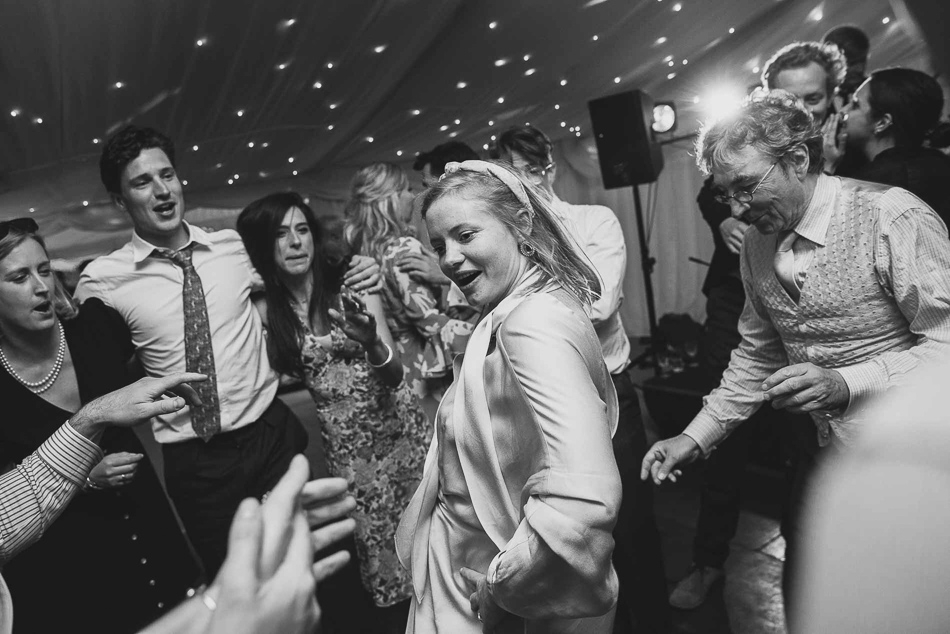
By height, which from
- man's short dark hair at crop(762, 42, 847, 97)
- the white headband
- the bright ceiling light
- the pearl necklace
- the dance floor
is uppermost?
the bright ceiling light

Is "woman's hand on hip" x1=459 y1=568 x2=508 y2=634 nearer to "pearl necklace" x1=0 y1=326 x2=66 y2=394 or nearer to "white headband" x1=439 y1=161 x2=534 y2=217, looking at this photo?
"white headband" x1=439 y1=161 x2=534 y2=217

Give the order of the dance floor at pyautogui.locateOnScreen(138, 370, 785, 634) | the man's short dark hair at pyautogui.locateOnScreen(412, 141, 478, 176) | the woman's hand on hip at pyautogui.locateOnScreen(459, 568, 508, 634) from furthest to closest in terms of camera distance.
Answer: the man's short dark hair at pyautogui.locateOnScreen(412, 141, 478, 176) < the dance floor at pyautogui.locateOnScreen(138, 370, 785, 634) < the woman's hand on hip at pyautogui.locateOnScreen(459, 568, 508, 634)

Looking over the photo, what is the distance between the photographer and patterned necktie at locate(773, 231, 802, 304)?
1.51 m

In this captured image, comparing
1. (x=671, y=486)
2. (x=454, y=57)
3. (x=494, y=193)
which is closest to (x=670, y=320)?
(x=671, y=486)

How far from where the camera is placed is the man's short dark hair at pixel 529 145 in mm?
2219

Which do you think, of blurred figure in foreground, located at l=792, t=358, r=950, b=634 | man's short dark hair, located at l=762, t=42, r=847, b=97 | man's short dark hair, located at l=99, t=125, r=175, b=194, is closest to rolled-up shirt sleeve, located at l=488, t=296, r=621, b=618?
blurred figure in foreground, located at l=792, t=358, r=950, b=634

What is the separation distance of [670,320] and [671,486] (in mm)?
2502

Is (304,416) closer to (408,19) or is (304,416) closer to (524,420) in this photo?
(408,19)

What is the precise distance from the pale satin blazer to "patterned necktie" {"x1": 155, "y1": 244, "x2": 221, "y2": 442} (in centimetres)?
114

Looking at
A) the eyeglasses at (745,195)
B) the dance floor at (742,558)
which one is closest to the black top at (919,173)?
the eyeglasses at (745,195)

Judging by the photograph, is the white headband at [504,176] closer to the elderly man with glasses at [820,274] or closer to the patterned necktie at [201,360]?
the elderly man with glasses at [820,274]

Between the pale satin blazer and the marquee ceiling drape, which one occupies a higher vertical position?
the marquee ceiling drape

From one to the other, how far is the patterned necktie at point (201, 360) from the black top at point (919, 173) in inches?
80.3

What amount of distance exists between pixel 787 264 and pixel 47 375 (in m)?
1.87
